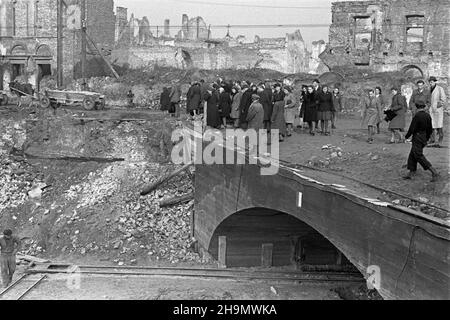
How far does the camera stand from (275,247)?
50.0ft

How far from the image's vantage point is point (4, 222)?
1870 cm

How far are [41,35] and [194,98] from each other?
19.7 m

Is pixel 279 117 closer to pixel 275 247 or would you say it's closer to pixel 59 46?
pixel 275 247

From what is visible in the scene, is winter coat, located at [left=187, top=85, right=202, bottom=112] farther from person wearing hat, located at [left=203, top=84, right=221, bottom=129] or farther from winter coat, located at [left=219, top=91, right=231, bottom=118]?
winter coat, located at [left=219, top=91, right=231, bottom=118]

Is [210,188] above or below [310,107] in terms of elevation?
below

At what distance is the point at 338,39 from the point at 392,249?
1123 inches

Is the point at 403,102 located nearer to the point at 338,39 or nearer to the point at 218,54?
the point at 338,39

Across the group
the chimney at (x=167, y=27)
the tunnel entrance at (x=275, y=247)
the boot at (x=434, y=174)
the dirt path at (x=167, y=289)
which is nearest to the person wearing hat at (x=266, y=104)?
the tunnel entrance at (x=275, y=247)

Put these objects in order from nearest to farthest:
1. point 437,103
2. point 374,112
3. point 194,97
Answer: point 437,103 < point 374,112 < point 194,97

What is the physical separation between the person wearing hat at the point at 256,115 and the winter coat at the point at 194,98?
6025 mm

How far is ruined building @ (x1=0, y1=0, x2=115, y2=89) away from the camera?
118 feet

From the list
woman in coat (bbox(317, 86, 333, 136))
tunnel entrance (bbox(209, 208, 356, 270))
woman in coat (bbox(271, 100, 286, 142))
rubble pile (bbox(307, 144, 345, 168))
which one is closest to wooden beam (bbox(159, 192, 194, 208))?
tunnel entrance (bbox(209, 208, 356, 270))

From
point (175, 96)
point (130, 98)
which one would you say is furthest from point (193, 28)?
point (175, 96)

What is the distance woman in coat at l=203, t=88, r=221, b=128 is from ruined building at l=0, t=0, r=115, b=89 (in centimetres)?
2066
